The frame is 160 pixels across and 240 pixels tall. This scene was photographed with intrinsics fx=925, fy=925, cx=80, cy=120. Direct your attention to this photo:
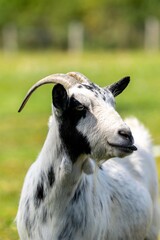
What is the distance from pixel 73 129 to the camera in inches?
272

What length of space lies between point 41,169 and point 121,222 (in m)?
1.04

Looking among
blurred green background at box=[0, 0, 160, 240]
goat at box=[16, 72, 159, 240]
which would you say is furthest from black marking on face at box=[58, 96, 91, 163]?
blurred green background at box=[0, 0, 160, 240]

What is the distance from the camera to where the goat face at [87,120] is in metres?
6.66

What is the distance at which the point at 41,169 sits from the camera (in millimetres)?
7328

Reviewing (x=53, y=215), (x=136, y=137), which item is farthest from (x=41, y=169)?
(x=136, y=137)

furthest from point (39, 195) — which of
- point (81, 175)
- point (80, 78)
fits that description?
point (80, 78)

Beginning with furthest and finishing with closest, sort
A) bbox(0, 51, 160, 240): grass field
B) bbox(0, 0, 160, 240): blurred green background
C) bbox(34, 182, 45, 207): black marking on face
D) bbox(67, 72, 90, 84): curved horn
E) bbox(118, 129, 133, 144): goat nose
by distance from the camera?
bbox(0, 0, 160, 240): blurred green background < bbox(0, 51, 160, 240): grass field < bbox(34, 182, 45, 207): black marking on face < bbox(67, 72, 90, 84): curved horn < bbox(118, 129, 133, 144): goat nose

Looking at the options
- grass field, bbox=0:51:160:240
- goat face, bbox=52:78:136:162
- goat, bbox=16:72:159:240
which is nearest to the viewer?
goat face, bbox=52:78:136:162

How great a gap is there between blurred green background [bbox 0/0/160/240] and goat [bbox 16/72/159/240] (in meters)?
2.01

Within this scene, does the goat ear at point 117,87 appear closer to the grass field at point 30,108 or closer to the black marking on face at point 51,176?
the black marking on face at point 51,176

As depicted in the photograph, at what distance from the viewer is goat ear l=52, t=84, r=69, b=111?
6.86m

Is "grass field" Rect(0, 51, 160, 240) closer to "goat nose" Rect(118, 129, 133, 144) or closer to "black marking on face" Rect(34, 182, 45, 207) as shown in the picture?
"black marking on face" Rect(34, 182, 45, 207)

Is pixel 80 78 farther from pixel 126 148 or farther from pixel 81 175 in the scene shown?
pixel 126 148

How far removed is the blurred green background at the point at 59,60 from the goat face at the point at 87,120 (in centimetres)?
297
